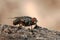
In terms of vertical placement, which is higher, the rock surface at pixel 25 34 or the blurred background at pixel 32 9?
the blurred background at pixel 32 9

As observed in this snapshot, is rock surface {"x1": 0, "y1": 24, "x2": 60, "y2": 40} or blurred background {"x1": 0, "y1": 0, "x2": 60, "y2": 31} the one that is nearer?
rock surface {"x1": 0, "y1": 24, "x2": 60, "y2": 40}

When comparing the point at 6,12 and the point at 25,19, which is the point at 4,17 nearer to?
the point at 6,12

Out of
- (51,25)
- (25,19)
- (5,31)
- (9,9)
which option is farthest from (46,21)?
(5,31)

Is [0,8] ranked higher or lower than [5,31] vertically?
higher

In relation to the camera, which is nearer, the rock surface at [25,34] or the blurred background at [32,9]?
the rock surface at [25,34]

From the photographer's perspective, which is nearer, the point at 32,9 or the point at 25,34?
the point at 25,34
